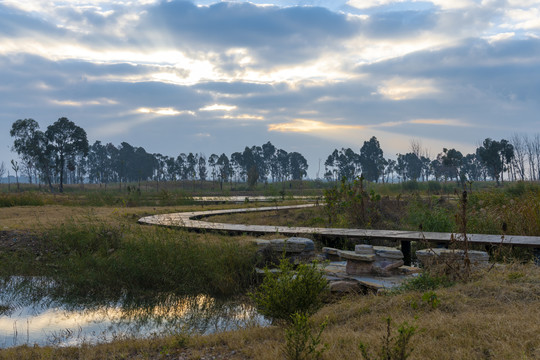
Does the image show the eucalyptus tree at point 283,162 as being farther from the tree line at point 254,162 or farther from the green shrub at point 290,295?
the green shrub at point 290,295

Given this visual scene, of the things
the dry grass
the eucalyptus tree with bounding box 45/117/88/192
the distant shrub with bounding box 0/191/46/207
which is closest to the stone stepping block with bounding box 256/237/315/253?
the dry grass

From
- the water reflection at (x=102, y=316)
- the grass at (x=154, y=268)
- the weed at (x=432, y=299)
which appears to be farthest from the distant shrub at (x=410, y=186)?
the weed at (x=432, y=299)

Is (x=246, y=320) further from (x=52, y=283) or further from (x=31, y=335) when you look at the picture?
(x=52, y=283)

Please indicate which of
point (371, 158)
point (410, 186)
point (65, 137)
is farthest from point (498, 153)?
point (65, 137)

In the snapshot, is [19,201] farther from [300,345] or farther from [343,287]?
[300,345]

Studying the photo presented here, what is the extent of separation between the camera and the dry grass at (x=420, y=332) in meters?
3.39

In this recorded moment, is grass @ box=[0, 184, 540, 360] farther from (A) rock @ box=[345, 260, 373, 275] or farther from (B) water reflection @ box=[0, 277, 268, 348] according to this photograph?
(A) rock @ box=[345, 260, 373, 275]

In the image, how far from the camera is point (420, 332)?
3.69 m

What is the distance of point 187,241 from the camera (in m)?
7.77

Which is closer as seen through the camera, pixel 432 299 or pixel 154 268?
pixel 432 299

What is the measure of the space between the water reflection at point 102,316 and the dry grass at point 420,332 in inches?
26.4

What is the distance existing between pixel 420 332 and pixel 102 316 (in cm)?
451

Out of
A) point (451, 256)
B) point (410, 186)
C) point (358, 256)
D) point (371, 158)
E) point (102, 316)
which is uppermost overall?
point (371, 158)

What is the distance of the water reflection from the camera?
5098 mm
